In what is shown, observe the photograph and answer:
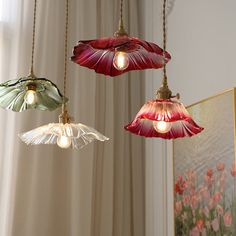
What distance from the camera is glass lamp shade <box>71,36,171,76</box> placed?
92cm

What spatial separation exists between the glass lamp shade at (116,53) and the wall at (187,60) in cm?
89

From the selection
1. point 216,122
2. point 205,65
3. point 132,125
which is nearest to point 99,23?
point 205,65

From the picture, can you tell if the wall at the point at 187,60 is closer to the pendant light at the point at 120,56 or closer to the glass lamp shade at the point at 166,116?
the glass lamp shade at the point at 166,116

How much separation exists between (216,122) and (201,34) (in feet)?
1.76

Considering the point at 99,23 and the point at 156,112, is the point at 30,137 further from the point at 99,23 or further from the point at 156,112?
the point at 99,23

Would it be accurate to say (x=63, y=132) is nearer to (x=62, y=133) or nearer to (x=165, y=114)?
(x=62, y=133)

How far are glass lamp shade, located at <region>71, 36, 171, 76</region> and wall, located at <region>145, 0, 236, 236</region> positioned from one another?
888mm

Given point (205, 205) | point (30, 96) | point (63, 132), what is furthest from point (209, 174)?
point (30, 96)

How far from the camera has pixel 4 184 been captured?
2277 mm

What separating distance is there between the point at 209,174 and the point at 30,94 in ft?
3.49

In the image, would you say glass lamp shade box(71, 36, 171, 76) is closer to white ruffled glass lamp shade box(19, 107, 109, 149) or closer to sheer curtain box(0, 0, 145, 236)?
white ruffled glass lamp shade box(19, 107, 109, 149)

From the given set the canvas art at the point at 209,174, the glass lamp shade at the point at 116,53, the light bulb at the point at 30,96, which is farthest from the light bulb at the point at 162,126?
the canvas art at the point at 209,174

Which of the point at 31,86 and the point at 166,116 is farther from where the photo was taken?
the point at 31,86

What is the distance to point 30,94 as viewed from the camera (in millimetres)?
1271
